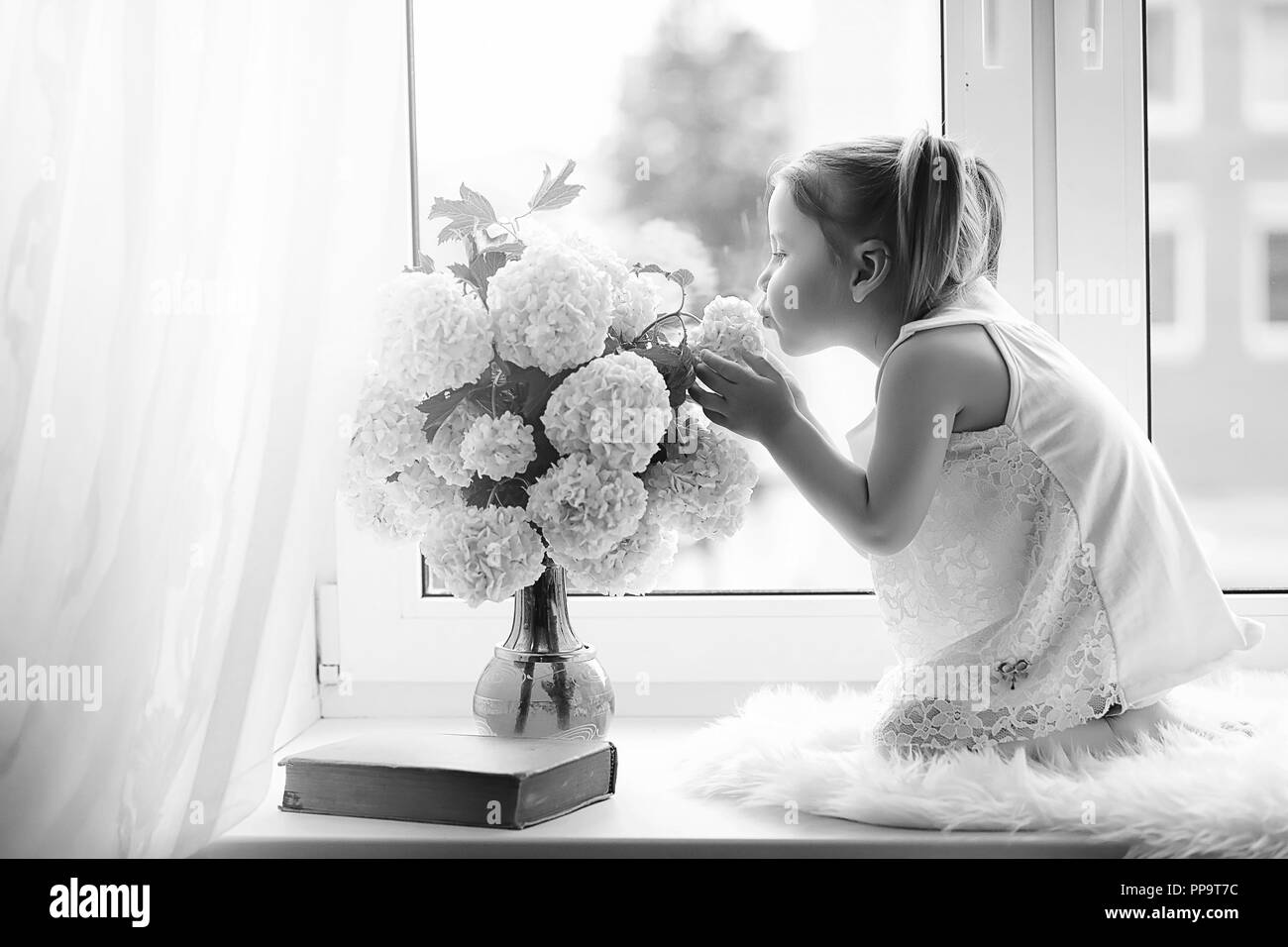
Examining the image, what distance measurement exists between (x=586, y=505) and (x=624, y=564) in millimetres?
72

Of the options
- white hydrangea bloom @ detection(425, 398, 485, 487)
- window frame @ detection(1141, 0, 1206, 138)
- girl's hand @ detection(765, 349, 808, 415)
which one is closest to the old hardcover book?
white hydrangea bloom @ detection(425, 398, 485, 487)

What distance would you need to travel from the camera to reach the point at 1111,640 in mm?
952

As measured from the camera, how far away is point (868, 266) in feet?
3.30

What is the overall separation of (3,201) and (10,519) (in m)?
0.24

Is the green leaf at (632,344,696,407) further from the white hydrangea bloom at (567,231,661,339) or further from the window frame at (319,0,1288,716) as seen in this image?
the window frame at (319,0,1288,716)

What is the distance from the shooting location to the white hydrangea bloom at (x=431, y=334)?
0.91 m

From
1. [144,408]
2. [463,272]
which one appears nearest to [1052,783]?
[463,272]

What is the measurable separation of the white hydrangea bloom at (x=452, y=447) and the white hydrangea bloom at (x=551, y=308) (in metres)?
0.07

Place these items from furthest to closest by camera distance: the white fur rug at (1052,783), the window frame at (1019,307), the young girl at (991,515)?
the window frame at (1019,307) < the young girl at (991,515) < the white fur rug at (1052,783)

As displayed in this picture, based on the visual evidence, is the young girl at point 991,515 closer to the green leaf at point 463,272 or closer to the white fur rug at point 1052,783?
the white fur rug at point 1052,783

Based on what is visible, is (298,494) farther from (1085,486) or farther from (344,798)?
(1085,486)

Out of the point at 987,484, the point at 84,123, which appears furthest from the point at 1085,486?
the point at 84,123

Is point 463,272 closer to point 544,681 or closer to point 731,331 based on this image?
point 731,331

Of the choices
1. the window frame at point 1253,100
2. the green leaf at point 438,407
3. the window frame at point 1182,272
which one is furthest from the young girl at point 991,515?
the window frame at point 1253,100
